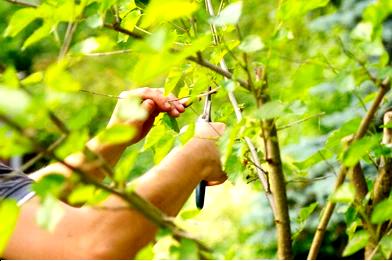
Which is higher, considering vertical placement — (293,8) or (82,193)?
(293,8)

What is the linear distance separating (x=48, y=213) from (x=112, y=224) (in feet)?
1.63

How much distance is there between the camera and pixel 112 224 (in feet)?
4.04

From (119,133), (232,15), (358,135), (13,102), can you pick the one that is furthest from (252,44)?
(13,102)

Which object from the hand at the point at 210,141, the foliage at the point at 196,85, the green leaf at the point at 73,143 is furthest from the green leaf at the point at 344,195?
the hand at the point at 210,141

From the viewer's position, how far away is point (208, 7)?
1419 millimetres

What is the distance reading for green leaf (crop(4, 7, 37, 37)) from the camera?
967 mm

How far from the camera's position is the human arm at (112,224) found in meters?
1.23

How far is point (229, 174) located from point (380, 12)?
1.46 feet

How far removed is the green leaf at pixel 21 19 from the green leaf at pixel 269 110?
0.29m

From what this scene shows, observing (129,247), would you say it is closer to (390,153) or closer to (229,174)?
(229,174)

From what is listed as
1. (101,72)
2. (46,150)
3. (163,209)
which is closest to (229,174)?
(163,209)

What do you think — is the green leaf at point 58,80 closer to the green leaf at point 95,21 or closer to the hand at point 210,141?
the green leaf at point 95,21

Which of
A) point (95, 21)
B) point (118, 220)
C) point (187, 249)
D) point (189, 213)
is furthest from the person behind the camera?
point (118, 220)

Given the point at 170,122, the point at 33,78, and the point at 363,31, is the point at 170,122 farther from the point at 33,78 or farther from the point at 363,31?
the point at 363,31
